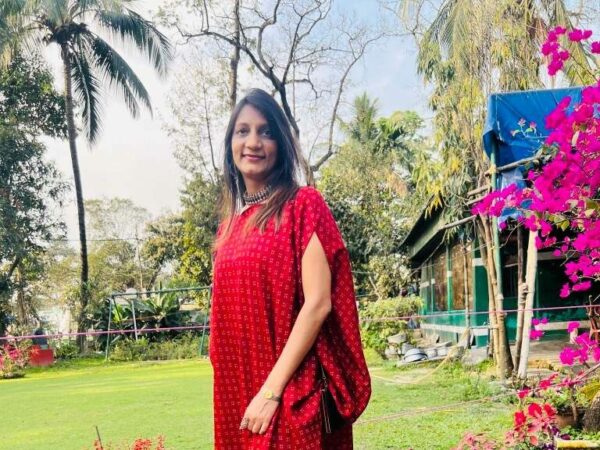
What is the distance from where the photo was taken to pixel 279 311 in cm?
140

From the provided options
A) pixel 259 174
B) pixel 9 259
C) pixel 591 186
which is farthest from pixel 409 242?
pixel 259 174

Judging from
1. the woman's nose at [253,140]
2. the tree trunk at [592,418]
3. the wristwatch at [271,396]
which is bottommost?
the tree trunk at [592,418]

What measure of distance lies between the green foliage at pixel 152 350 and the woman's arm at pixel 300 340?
12.3m

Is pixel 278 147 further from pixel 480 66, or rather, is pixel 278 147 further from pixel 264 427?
pixel 480 66

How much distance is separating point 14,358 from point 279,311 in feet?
37.6

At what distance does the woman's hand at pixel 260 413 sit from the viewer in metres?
1.34

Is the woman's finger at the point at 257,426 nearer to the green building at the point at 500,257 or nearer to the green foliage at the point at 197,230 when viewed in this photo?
the green building at the point at 500,257

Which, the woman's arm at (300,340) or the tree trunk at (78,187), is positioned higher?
the tree trunk at (78,187)

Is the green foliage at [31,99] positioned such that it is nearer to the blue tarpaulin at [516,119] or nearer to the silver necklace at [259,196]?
the blue tarpaulin at [516,119]

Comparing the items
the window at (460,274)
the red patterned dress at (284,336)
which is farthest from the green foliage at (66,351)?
the red patterned dress at (284,336)

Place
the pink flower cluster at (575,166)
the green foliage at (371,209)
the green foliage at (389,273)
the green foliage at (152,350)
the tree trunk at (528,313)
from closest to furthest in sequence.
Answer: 1. the pink flower cluster at (575,166)
2. the tree trunk at (528,313)
3. the green foliage at (152,350)
4. the green foliage at (389,273)
5. the green foliage at (371,209)

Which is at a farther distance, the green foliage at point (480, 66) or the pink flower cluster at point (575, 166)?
the green foliage at point (480, 66)

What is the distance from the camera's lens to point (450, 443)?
4.20 metres

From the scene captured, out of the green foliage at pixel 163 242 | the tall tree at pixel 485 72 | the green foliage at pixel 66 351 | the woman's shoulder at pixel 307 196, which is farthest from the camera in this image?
the green foliage at pixel 163 242
